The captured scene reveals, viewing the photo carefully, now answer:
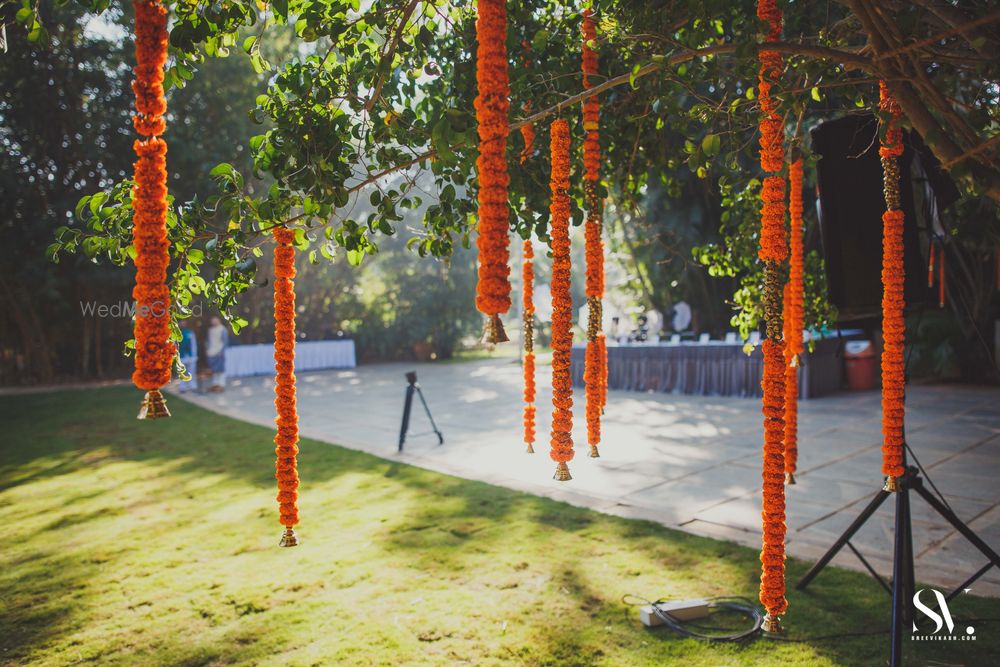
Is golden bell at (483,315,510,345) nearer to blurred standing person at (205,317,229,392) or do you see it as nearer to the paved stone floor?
the paved stone floor

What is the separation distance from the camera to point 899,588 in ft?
8.14

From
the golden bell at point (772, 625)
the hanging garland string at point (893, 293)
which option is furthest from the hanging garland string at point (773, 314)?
the hanging garland string at point (893, 293)

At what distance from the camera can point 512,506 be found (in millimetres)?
5094

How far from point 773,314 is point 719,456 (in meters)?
4.88

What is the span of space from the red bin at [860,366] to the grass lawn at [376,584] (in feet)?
28.2

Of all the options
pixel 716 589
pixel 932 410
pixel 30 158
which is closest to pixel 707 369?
pixel 932 410

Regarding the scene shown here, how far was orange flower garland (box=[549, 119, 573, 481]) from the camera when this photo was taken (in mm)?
2186

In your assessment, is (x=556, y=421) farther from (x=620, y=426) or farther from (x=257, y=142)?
(x=620, y=426)

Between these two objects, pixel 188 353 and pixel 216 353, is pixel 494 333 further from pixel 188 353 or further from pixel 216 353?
pixel 216 353

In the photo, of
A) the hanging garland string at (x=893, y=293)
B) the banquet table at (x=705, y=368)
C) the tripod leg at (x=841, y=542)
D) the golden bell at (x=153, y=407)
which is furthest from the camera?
the banquet table at (x=705, y=368)

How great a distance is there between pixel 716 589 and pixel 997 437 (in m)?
5.63

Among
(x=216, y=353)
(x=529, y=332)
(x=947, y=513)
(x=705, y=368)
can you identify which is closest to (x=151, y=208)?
(x=529, y=332)

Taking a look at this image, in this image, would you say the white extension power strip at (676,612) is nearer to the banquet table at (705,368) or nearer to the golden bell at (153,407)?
the golden bell at (153,407)

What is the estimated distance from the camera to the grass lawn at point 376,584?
2.95 metres
